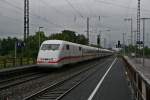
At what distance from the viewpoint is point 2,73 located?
26.8 metres

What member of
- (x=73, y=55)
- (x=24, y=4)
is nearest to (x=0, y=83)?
(x=73, y=55)

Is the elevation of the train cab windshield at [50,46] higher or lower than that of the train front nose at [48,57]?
higher

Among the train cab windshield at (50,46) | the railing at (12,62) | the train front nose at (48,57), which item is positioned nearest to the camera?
the train front nose at (48,57)

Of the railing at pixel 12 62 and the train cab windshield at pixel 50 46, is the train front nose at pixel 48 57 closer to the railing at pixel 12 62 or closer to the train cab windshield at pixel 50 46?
the train cab windshield at pixel 50 46

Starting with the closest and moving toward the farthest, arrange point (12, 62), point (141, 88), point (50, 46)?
point (141, 88)
point (50, 46)
point (12, 62)

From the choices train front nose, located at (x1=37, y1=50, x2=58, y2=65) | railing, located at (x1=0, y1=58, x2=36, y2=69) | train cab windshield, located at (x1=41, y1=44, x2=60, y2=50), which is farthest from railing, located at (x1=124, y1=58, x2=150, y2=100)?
railing, located at (x1=0, y1=58, x2=36, y2=69)

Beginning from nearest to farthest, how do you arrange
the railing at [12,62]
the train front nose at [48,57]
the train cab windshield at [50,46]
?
the train front nose at [48,57]
the railing at [12,62]
the train cab windshield at [50,46]

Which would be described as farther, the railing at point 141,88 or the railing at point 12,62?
the railing at point 12,62

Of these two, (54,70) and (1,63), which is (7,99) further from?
(54,70)

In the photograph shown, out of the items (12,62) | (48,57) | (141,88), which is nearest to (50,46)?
(48,57)

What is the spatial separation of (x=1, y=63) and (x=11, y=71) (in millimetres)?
5144

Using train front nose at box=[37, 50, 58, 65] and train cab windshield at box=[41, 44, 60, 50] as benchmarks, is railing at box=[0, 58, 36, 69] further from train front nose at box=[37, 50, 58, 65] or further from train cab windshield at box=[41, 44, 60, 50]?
train cab windshield at box=[41, 44, 60, 50]

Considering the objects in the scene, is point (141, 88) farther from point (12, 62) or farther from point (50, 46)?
point (12, 62)

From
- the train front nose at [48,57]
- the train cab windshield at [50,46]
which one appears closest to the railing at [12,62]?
the train front nose at [48,57]
